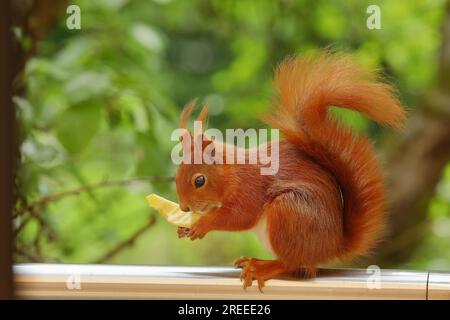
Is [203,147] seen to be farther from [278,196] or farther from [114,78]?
[114,78]

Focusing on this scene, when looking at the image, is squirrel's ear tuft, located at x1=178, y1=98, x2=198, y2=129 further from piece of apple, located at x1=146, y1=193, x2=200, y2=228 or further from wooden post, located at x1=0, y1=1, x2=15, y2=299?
wooden post, located at x1=0, y1=1, x2=15, y2=299

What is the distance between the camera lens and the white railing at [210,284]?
68 cm

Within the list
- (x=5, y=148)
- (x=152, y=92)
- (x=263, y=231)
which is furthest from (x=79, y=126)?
(x=5, y=148)

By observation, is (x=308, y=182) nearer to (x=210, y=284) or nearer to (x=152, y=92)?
(x=210, y=284)

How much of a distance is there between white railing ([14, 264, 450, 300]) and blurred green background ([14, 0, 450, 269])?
199mm

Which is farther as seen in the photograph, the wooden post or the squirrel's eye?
the squirrel's eye

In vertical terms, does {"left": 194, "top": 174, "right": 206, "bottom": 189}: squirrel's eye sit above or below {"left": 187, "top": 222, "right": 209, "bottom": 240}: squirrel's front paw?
above

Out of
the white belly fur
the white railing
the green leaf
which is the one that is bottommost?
the white railing

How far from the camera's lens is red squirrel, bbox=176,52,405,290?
2.36 ft

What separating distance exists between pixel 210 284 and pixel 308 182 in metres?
0.14

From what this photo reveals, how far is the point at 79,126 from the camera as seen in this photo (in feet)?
3.40

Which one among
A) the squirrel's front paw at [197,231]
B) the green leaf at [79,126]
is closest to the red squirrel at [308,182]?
the squirrel's front paw at [197,231]

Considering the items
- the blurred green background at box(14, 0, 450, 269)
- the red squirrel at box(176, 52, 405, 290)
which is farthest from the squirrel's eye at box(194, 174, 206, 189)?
the blurred green background at box(14, 0, 450, 269)
